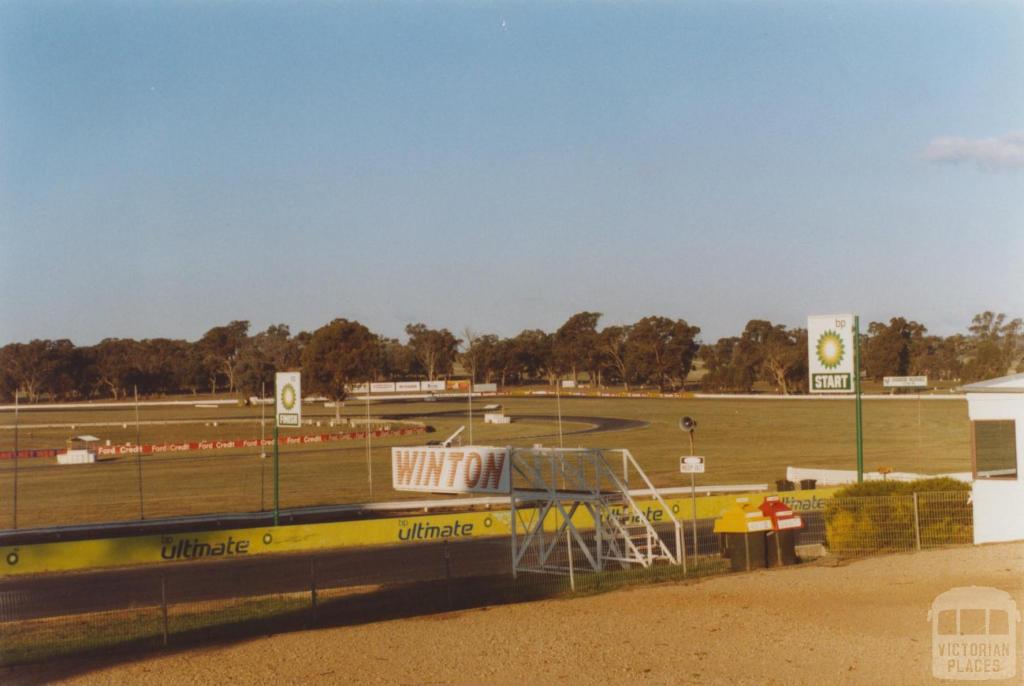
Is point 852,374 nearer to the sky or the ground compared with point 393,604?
nearer to the sky

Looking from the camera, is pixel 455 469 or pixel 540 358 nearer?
pixel 455 469

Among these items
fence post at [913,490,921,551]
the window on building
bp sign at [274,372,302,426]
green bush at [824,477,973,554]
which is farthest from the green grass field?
fence post at [913,490,921,551]

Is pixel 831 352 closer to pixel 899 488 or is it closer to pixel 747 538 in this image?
pixel 899 488

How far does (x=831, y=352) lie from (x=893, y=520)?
6.47 meters

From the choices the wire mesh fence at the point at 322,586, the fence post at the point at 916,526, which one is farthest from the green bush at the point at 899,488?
the fence post at the point at 916,526

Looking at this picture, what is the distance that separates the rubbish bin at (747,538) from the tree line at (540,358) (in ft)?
264

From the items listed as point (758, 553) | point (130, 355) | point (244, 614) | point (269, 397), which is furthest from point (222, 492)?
point (130, 355)

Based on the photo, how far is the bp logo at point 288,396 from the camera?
36922 mm

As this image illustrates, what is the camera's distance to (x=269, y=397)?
428ft

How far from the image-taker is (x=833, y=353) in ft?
92.7

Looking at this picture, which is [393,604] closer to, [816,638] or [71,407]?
[816,638]

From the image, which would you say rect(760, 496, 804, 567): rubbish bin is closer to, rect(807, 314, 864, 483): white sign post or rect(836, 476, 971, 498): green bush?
rect(836, 476, 971, 498): green bush

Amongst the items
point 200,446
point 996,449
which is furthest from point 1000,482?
point 200,446

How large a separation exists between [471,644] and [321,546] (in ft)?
55.4
